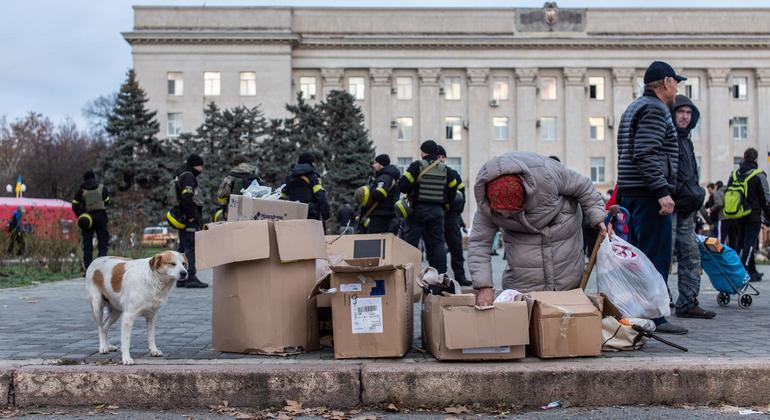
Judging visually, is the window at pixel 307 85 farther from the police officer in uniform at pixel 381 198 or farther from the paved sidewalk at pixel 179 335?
the paved sidewalk at pixel 179 335

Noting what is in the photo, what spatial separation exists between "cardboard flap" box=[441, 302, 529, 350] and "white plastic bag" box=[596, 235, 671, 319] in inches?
47.3

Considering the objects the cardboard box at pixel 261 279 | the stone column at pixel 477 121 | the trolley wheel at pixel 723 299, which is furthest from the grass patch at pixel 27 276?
the stone column at pixel 477 121

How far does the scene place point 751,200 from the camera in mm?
12398

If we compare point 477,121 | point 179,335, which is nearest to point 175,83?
point 477,121

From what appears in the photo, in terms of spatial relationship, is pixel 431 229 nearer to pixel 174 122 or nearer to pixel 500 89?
pixel 174 122

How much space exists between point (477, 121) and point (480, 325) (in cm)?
5988

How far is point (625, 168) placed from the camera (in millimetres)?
7168

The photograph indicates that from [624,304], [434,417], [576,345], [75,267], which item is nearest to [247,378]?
[434,417]

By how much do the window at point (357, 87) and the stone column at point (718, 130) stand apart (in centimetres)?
2814

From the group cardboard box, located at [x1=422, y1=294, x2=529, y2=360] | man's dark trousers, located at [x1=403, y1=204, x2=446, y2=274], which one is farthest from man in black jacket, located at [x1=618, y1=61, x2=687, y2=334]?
man's dark trousers, located at [x1=403, y1=204, x2=446, y2=274]

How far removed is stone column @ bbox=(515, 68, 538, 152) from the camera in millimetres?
64125

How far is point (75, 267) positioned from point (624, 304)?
14867mm

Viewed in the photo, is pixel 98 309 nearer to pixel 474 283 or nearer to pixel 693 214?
pixel 474 283

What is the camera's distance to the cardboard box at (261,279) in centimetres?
569
